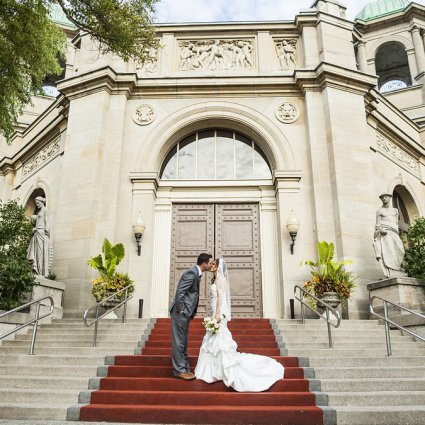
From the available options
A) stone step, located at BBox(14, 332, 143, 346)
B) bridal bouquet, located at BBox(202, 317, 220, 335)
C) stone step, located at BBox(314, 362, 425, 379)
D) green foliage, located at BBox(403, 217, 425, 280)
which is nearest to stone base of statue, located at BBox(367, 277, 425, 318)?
green foliage, located at BBox(403, 217, 425, 280)

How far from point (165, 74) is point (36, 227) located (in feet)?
22.5

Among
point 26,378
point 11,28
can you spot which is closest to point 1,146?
point 11,28

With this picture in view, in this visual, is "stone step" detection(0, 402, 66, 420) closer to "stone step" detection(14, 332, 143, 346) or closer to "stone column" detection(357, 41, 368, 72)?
"stone step" detection(14, 332, 143, 346)

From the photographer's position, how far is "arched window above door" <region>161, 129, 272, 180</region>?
1334 cm

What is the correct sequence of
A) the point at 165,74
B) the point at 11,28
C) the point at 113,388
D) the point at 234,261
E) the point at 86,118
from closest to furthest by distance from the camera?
the point at 113,388, the point at 11,28, the point at 234,261, the point at 86,118, the point at 165,74

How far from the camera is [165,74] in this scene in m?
13.9

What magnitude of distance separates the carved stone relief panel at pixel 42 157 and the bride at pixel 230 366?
11.2m

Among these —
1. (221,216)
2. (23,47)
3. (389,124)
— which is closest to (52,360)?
(23,47)

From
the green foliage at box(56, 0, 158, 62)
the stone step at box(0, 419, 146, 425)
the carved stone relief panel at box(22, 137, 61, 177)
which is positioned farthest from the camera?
the carved stone relief panel at box(22, 137, 61, 177)

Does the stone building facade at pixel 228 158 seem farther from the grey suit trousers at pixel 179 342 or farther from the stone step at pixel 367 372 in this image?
the grey suit trousers at pixel 179 342

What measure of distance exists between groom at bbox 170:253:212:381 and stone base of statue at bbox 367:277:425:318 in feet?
17.7

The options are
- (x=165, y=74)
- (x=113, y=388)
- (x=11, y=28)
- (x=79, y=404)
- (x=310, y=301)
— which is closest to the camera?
(x=79, y=404)

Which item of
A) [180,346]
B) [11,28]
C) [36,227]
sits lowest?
[180,346]

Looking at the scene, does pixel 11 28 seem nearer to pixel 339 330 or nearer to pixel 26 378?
pixel 26 378
